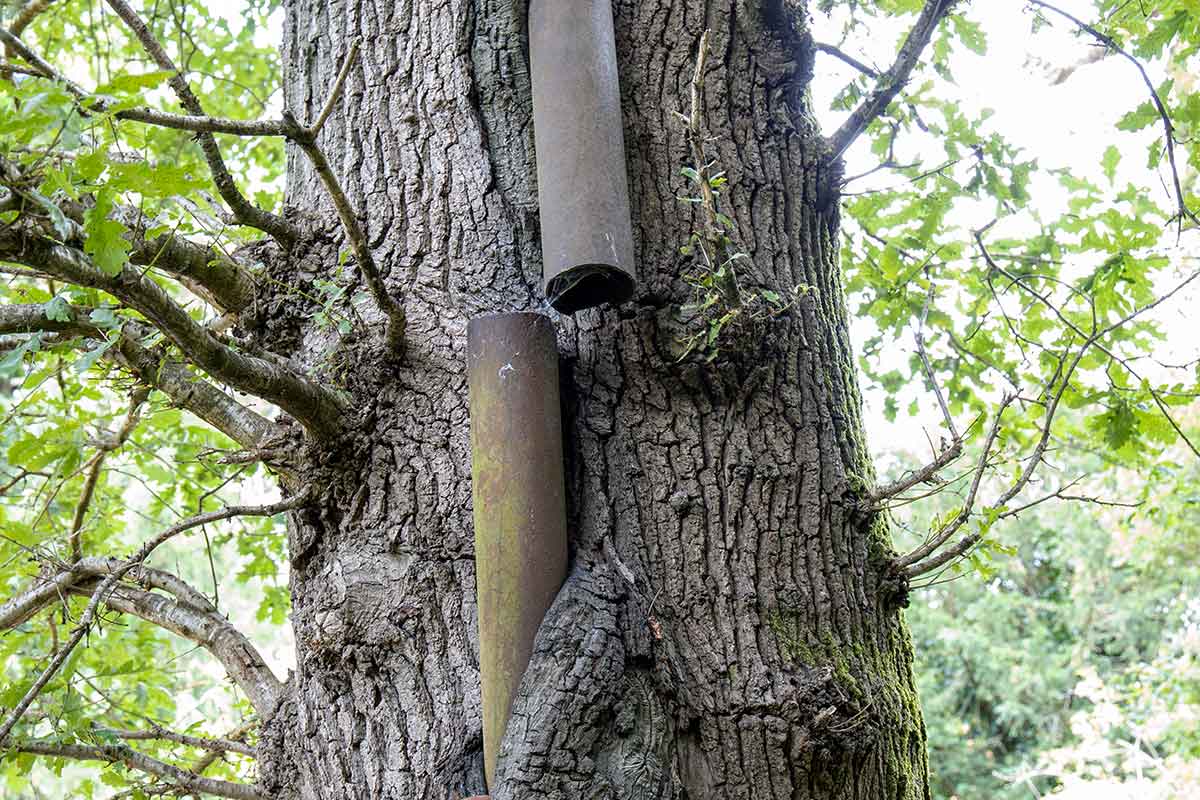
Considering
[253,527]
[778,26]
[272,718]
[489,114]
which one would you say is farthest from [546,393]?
[253,527]

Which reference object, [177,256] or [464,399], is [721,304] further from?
[177,256]

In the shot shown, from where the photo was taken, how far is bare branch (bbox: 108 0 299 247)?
1405 mm

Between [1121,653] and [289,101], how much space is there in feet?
46.9

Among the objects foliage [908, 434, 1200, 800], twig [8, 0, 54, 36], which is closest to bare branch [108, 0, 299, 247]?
twig [8, 0, 54, 36]

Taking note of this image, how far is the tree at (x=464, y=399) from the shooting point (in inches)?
57.0

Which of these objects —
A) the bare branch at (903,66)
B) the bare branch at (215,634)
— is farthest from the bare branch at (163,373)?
the bare branch at (903,66)

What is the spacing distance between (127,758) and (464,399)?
102 centimetres

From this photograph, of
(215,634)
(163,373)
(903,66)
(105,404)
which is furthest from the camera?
(105,404)

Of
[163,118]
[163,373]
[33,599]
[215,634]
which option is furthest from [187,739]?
[163,118]

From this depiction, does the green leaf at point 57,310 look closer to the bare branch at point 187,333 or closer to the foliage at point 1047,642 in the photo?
the bare branch at point 187,333

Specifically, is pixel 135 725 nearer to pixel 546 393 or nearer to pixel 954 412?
pixel 546 393

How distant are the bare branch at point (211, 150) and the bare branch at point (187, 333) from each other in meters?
0.24

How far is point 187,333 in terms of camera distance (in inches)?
58.1

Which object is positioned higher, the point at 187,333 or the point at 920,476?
the point at 187,333
